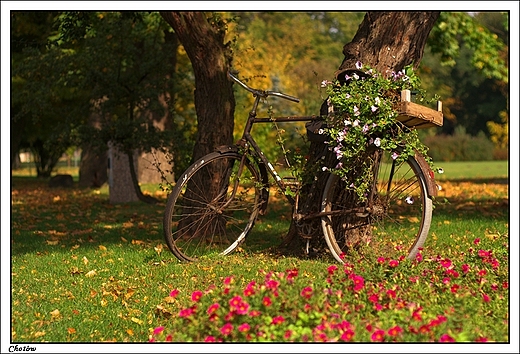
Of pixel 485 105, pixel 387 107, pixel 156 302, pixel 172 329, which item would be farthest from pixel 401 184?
pixel 485 105

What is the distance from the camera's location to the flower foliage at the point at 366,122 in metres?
6.02

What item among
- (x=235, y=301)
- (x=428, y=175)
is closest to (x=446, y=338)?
(x=235, y=301)

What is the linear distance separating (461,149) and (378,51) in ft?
128

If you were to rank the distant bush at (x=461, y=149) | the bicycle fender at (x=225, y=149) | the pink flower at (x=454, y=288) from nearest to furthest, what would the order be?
the pink flower at (x=454, y=288), the bicycle fender at (x=225, y=149), the distant bush at (x=461, y=149)

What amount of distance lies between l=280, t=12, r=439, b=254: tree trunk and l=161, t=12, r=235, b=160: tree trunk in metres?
1.94

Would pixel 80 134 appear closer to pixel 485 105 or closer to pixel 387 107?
pixel 387 107

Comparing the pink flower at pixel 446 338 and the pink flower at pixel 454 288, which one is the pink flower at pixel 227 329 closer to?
the pink flower at pixel 446 338

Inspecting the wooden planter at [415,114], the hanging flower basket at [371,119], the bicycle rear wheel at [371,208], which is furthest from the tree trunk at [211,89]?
the wooden planter at [415,114]

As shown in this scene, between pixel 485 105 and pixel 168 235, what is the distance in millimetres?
50945

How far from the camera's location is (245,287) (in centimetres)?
553

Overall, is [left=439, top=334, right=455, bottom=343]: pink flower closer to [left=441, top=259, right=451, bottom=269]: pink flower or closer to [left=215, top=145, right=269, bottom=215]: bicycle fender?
[left=441, top=259, right=451, bottom=269]: pink flower

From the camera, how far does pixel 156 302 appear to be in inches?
221

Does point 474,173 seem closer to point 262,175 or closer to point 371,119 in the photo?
point 262,175

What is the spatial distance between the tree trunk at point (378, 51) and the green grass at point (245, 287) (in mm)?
398
